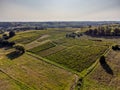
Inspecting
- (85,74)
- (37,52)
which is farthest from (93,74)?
(37,52)

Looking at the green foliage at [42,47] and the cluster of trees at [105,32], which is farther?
the cluster of trees at [105,32]

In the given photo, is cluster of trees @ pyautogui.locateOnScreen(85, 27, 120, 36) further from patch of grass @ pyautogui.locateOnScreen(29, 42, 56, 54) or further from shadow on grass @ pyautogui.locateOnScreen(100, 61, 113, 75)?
shadow on grass @ pyautogui.locateOnScreen(100, 61, 113, 75)

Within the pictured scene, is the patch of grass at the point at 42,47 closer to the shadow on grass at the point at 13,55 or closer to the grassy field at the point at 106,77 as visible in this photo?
the shadow on grass at the point at 13,55

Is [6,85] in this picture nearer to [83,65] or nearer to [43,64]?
[43,64]

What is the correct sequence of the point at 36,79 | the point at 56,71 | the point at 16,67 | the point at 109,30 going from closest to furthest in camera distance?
the point at 36,79 → the point at 56,71 → the point at 16,67 → the point at 109,30

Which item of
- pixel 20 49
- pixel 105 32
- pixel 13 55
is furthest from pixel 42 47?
pixel 105 32

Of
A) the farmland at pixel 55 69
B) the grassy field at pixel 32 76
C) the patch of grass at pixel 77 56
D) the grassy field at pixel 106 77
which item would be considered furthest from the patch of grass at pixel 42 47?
the grassy field at pixel 106 77
